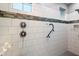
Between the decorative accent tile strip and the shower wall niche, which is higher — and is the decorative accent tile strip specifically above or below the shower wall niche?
above

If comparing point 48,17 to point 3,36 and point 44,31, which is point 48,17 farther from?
point 3,36

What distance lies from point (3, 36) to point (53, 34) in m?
0.64

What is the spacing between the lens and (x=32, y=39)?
1.28 metres

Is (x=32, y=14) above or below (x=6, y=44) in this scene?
above

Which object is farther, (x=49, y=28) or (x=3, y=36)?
(x=49, y=28)

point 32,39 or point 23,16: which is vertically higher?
point 23,16

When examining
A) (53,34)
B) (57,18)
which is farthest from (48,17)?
(53,34)

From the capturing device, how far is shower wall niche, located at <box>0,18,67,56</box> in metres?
1.14

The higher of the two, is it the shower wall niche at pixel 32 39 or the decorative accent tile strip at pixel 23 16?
the decorative accent tile strip at pixel 23 16

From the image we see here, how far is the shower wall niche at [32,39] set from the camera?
1.14 meters

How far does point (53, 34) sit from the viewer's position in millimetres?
1349

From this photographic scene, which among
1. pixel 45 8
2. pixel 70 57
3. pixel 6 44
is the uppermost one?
pixel 45 8

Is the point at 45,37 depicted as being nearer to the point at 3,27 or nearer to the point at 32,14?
the point at 32,14

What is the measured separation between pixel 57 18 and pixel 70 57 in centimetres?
54
